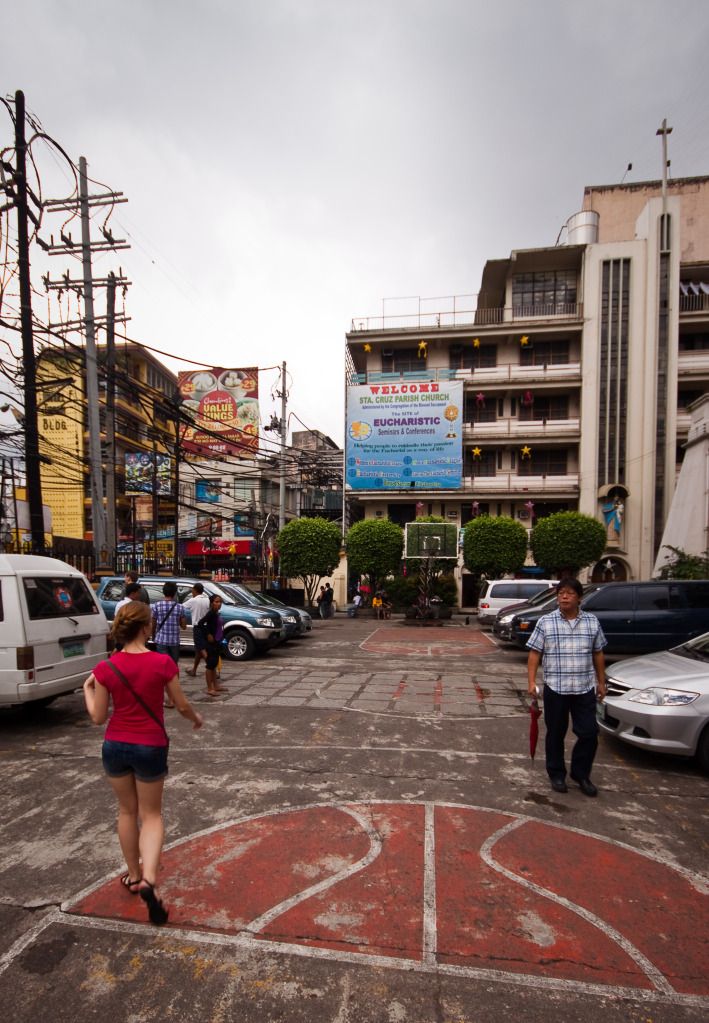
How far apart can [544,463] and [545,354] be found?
19.8ft

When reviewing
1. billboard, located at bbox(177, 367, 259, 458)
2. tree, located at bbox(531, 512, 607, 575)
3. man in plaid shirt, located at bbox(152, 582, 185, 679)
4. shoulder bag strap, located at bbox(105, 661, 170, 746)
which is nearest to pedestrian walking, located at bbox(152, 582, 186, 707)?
man in plaid shirt, located at bbox(152, 582, 185, 679)

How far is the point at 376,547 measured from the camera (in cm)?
2314

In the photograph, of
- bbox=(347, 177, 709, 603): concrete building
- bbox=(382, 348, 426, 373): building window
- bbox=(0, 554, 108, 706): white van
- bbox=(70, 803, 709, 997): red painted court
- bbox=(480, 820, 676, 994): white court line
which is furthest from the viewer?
bbox=(382, 348, 426, 373): building window

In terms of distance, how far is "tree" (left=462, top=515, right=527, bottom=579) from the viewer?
23078 mm

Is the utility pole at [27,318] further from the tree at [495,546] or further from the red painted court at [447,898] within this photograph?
the tree at [495,546]

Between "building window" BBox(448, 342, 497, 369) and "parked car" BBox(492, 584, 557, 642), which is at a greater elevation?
"building window" BBox(448, 342, 497, 369)

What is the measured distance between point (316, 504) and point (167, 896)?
47493 millimetres

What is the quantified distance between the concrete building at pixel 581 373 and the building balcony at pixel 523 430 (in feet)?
0.19

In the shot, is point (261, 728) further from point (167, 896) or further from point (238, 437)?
point (238, 437)

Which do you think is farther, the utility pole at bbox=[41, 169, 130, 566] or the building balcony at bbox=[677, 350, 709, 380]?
the building balcony at bbox=[677, 350, 709, 380]

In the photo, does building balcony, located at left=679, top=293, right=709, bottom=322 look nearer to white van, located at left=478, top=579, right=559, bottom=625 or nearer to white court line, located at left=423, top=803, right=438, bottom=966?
white van, located at left=478, top=579, right=559, bottom=625

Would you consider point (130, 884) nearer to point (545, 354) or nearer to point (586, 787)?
point (586, 787)

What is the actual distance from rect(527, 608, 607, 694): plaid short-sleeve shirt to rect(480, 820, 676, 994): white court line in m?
1.17

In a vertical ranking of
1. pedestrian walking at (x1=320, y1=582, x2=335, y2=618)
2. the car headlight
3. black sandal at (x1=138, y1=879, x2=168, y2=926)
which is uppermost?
Result: the car headlight
